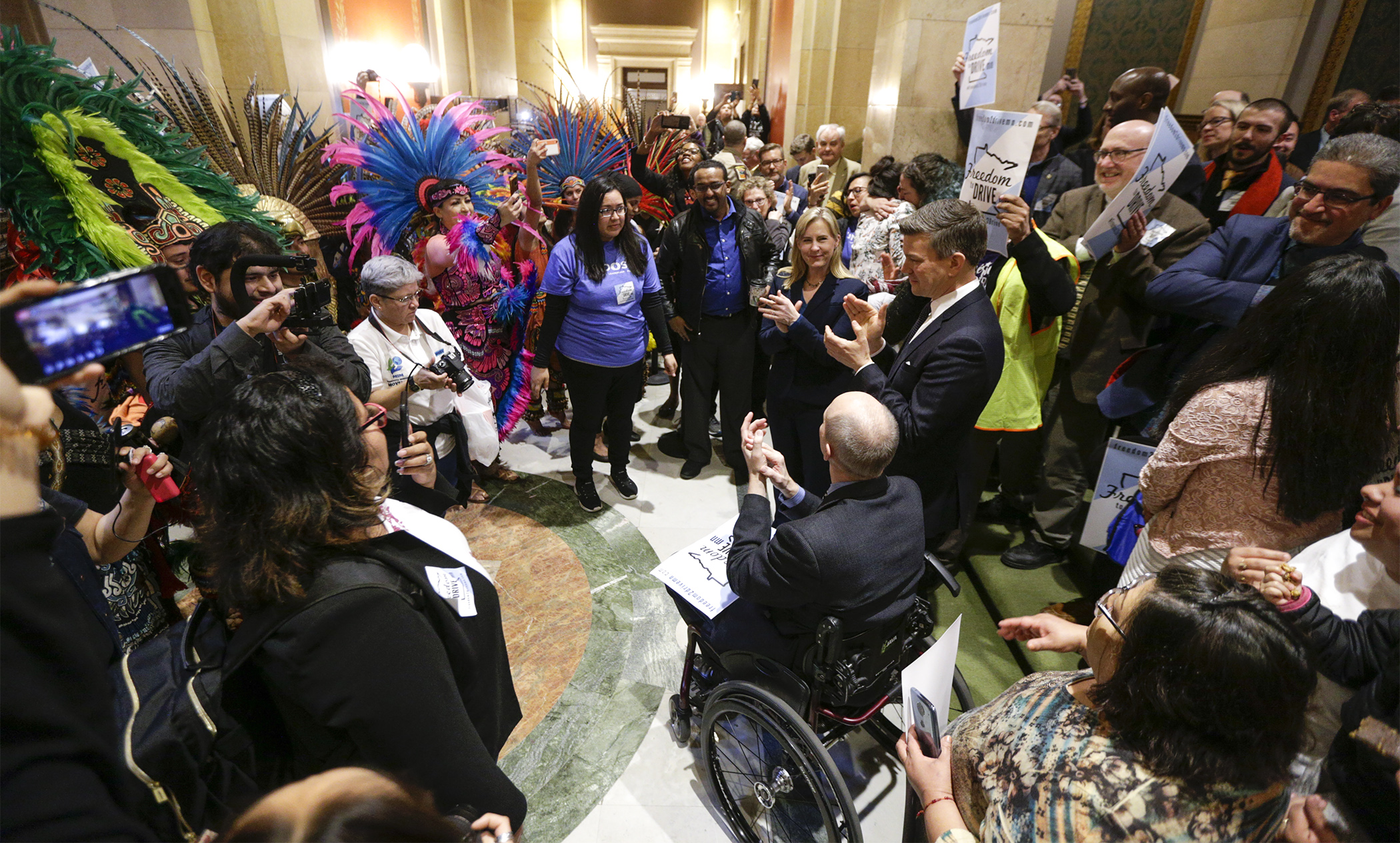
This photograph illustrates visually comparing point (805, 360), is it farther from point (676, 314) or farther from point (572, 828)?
point (572, 828)

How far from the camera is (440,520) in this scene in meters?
1.42

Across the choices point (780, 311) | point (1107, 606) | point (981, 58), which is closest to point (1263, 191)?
point (981, 58)

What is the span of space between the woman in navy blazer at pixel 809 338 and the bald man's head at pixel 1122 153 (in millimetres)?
1134

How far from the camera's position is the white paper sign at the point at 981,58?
2979mm

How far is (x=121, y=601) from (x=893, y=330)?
10.6 ft

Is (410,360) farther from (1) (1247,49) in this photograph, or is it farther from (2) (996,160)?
(1) (1247,49)

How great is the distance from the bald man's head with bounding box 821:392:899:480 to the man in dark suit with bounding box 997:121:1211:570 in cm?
157

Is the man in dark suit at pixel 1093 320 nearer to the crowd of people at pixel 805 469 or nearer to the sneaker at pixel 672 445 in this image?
the crowd of people at pixel 805 469

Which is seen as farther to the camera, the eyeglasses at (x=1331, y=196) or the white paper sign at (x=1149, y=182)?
the white paper sign at (x=1149, y=182)

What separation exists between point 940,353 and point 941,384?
0.38ft

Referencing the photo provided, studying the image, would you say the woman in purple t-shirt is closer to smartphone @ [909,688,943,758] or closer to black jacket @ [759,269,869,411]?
black jacket @ [759,269,869,411]

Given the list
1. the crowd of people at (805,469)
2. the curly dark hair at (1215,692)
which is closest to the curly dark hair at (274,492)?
the crowd of people at (805,469)

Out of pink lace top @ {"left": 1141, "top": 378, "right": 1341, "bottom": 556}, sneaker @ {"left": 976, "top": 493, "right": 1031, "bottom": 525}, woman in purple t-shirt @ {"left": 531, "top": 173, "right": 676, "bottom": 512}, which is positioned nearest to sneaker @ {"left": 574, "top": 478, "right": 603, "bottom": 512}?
woman in purple t-shirt @ {"left": 531, "top": 173, "right": 676, "bottom": 512}

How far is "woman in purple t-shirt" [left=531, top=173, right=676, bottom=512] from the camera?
11.2 ft
